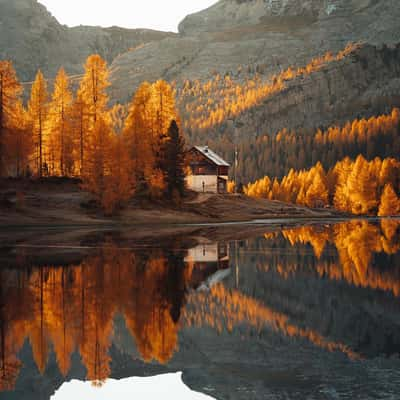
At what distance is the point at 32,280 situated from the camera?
22844 mm

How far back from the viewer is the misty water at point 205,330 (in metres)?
10.5

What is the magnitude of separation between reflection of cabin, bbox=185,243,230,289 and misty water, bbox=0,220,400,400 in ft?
0.41

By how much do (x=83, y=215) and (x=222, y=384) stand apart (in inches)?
2372

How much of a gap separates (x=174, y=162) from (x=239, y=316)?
63.1m

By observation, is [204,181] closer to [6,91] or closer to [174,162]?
[174,162]

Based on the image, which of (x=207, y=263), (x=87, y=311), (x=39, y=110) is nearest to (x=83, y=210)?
(x=39, y=110)

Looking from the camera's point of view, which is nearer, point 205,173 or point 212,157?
point 205,173

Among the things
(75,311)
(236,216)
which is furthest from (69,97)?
(75,311)

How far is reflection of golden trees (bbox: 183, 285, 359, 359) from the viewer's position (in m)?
13.3

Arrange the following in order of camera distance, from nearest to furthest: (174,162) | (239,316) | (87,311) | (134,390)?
(134,390) → (239,316) → (87,311) → (174,162)

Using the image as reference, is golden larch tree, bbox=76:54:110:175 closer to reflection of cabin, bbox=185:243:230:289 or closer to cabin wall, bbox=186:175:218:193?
cabin wall, bbox=186:175:218:193

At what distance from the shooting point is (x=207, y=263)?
28516 millimetres

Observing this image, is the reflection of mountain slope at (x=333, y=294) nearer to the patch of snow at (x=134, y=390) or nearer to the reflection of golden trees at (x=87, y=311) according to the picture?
the reflection of golden trees at (x=87, y=311)

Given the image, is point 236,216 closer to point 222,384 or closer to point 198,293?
point 198,293
